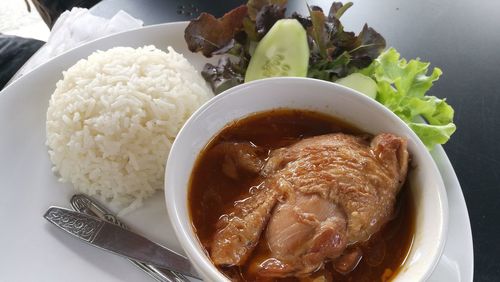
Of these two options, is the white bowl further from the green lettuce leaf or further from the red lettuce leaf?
the red lettuce leaf

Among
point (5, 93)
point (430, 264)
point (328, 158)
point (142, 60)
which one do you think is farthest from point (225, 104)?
point (5, 93)

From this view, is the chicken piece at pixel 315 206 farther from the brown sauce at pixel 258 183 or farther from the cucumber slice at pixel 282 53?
the cucumber slice at pixel 282 53

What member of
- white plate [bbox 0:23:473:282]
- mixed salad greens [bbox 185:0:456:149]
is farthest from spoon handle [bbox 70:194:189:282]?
mixed salad greens [bbox 185:0:456:149]

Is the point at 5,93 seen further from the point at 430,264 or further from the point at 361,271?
the point at 430,264

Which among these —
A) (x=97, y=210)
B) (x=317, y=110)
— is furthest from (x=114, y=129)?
(x=317, y=110)

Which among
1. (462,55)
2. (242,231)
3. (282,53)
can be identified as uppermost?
(282,53)

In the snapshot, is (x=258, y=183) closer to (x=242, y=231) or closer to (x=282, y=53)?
(x=242, y=231)
